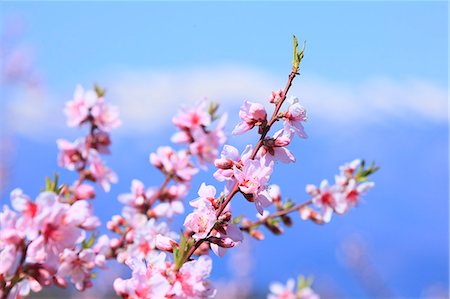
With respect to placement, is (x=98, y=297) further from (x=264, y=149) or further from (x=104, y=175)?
(x=264, y=149)

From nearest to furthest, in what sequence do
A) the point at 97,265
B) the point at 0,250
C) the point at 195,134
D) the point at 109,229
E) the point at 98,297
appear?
the point at 0,250 → the point at 97,265 → the point at 109,229 → the point at 195,134 → the point at 98,297

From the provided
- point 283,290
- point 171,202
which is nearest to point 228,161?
point 171,202

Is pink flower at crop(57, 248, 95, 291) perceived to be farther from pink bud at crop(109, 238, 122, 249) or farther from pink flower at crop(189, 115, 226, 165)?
pink flower at crop(189, 115, 226, 165)

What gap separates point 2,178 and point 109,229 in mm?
5819

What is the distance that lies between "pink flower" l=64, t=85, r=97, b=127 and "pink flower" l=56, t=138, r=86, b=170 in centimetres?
10

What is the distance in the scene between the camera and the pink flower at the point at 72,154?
2.47 meters

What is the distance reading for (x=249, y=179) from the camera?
57.5 inches

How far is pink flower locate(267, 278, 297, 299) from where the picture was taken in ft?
9.29

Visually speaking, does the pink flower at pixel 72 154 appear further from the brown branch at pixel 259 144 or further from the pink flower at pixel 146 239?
the brown branch at pixel 259 144

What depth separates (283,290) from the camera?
285 cm

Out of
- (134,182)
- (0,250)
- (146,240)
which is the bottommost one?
A: (0,250)


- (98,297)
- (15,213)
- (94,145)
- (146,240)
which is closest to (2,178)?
(98,297)

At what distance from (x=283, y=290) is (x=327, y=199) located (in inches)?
22.2

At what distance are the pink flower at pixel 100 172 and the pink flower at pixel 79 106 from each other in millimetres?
167
